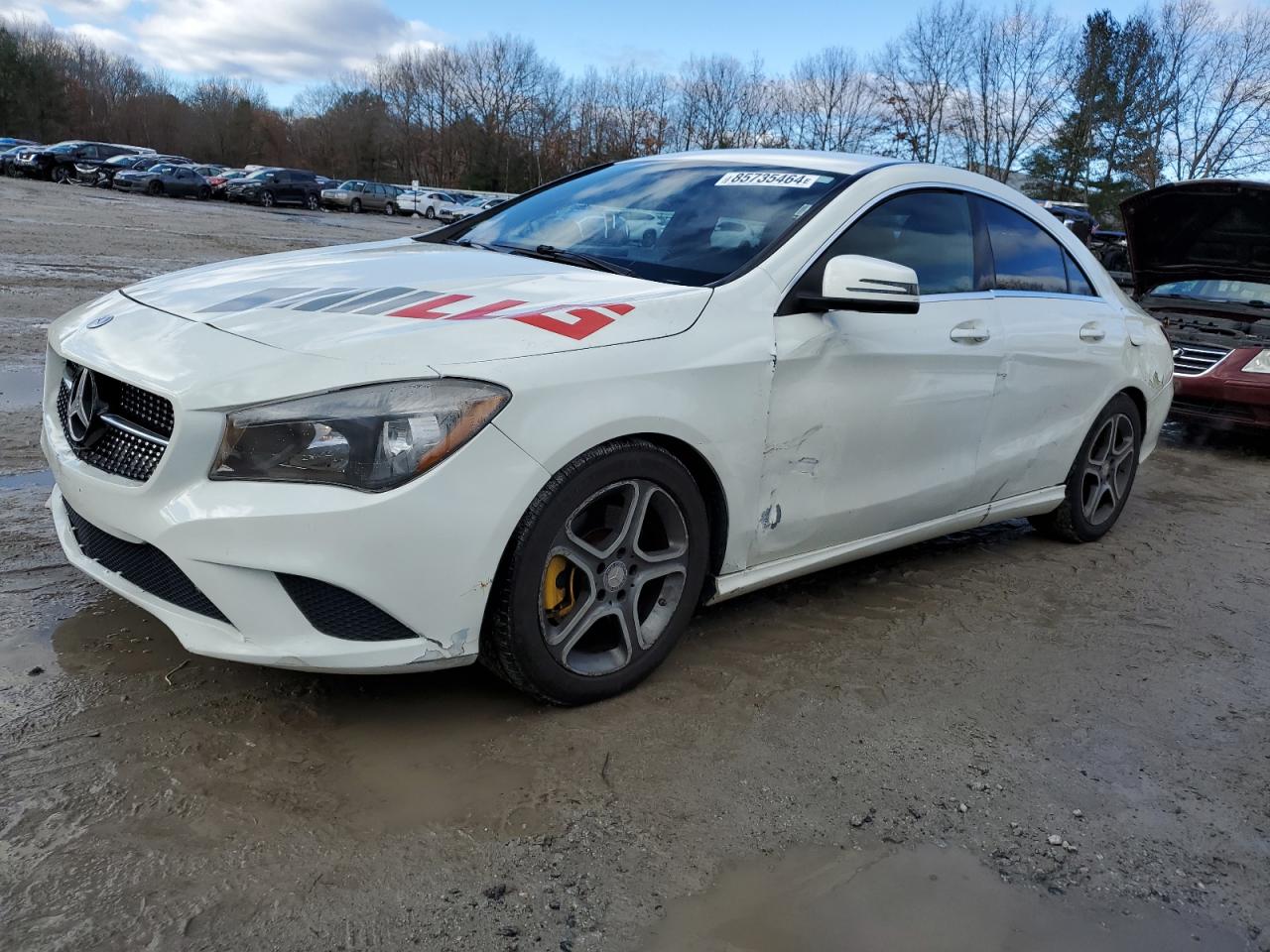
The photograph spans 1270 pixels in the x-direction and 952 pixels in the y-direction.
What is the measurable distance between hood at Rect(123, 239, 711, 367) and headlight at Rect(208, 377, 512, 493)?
0.40ft

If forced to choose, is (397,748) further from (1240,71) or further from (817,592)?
(1240,71)

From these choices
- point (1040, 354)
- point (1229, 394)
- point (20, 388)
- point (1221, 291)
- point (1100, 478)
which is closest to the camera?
point (1040, 354)

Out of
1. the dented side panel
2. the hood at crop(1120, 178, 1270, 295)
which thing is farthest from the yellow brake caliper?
the hood at crop(1120, 178, 1270, 295)

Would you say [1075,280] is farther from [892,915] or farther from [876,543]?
[892,915]

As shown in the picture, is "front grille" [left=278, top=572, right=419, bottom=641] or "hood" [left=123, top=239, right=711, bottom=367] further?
"hood" [left=123, top=239, right=711, bottom=367]

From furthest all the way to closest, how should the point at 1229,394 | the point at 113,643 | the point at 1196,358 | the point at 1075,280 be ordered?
1. the point at 1196,358
2. the point at 1229,394
3. the point at 1075,280
4. the point at 113,643

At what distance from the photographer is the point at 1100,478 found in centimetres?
493

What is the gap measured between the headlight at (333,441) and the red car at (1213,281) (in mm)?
6751

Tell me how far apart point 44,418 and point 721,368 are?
198 centimetres

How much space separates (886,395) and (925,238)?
2.38ft

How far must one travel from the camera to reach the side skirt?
319cm

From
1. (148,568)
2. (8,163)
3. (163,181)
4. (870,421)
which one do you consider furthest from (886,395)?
(8,163)

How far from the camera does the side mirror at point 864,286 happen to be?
3045 mm

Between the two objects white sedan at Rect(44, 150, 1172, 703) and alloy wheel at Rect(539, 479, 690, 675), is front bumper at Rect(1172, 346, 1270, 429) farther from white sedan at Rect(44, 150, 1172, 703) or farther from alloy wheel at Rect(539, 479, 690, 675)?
alloy wheel at Rect(539, 479, 690, 675)
